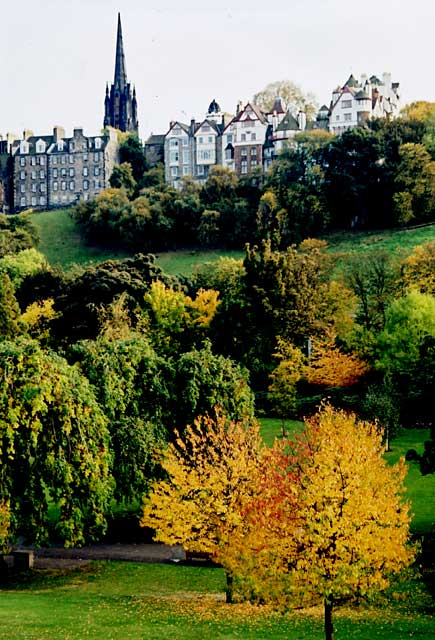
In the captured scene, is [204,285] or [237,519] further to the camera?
[204,285]

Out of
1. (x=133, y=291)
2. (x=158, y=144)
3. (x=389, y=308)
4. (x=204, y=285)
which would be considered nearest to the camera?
(x=389, y=308)

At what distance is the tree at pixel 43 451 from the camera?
27469mm

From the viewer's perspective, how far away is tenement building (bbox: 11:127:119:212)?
118m

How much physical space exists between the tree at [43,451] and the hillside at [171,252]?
42995 millimetres

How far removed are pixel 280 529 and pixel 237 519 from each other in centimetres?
423

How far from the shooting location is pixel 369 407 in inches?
1702

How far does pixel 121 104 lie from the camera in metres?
153

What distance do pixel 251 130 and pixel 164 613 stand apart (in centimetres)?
8893

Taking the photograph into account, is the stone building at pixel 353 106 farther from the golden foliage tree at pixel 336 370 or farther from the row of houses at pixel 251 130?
the golden foliage tree at pixel 336 370

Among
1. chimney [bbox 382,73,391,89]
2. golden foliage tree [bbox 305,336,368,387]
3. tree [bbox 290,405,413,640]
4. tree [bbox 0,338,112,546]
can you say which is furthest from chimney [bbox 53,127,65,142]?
tree [bbox 290,405,413,640]

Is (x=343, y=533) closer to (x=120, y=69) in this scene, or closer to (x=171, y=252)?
(x=171, y=252)

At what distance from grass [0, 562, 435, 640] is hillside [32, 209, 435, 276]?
43.9 meters

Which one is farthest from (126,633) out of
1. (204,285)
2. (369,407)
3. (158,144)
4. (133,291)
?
(158,144)

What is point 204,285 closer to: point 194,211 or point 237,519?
point 194,211
